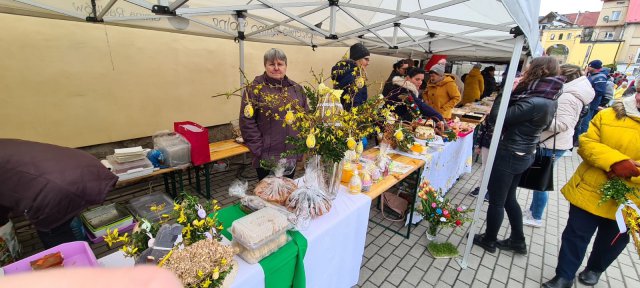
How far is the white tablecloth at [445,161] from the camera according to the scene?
2.82 m

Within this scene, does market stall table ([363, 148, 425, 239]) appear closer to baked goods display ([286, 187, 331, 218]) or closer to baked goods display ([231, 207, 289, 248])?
baked goods display ([286, 187, 331, 218])

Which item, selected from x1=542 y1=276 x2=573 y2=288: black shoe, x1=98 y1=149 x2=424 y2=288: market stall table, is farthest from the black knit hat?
x1=542 y1=276 x2=573 y2=288: black shoe

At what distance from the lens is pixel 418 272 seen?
7.82 feet

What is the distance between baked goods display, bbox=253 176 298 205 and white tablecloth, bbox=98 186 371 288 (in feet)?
0.76

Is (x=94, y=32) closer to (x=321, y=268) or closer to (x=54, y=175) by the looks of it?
(x=54, y=175)

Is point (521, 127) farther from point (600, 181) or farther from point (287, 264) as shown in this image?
point (287, 264)

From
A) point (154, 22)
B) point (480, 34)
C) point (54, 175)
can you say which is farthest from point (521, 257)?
point (154, 22)

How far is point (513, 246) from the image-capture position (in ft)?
8.66

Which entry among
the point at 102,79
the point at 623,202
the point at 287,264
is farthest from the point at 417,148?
the point at 102,79

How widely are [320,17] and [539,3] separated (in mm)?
2240

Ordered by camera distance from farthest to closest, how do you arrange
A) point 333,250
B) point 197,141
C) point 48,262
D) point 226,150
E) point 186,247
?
point 226,150
point 197,141
point 333,250
point 48,262
point 186,247

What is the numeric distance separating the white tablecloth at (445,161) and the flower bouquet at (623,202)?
4.00 ft

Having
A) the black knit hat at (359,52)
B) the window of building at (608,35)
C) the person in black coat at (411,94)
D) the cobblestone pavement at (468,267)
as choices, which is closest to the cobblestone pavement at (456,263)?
the cobblestone pavement at (468,267)

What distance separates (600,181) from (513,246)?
1115 millimetres
